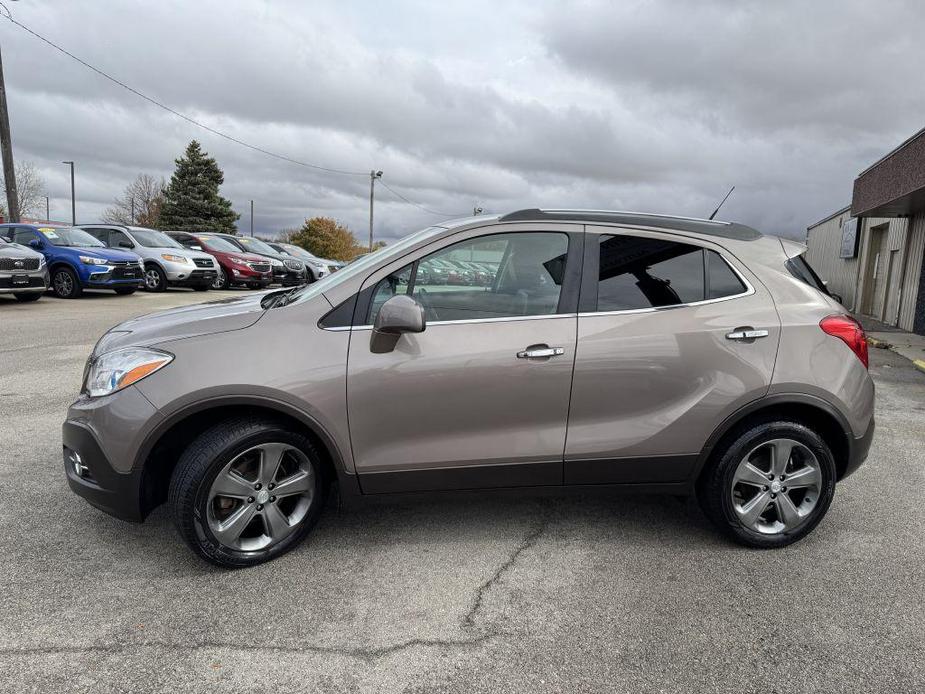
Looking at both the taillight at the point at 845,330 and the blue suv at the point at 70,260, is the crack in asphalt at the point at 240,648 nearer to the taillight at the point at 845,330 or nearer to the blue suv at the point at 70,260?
the taillight at the point at 845,330

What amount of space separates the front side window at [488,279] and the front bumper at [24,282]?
13204mm

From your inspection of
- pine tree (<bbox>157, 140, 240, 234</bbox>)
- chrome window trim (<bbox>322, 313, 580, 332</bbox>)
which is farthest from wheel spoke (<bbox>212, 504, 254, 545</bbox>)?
pine tree (<bbox>157, 140, 240, 234</bbox>)

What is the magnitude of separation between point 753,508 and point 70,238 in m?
16.9

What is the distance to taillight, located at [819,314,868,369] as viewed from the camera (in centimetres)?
333

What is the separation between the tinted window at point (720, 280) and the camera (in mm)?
3316

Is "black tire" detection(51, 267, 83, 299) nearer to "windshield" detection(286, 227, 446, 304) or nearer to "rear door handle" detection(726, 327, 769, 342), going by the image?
"windshield" detection(286, 227, 446, 304)

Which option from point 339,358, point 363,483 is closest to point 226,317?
point 339,358

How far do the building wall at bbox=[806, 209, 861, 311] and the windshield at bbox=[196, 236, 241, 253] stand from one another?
19.0 m

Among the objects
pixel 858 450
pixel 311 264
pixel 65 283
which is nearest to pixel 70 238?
pixel 65 283

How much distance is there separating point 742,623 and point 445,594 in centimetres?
125

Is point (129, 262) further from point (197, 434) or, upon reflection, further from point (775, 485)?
point (775, 485)

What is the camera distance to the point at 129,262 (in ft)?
52.6

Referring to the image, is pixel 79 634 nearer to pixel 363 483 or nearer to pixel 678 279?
pixel 363 483

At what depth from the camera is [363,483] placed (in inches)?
124
